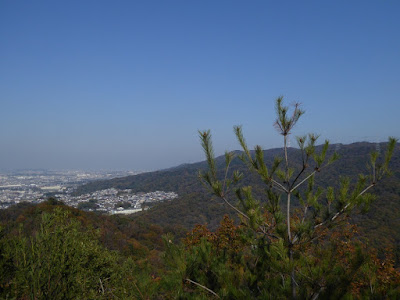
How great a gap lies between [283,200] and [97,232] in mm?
4728

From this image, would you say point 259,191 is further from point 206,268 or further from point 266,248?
point 206,268

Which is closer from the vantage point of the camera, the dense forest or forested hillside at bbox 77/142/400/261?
the dense forest

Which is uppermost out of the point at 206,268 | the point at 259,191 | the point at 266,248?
the point at 259,191

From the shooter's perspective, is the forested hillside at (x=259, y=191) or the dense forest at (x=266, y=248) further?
the forested hillside at (x=259, y=191)

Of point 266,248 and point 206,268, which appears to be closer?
point 266,248

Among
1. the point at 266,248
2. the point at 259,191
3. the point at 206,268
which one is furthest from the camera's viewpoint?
the point at 259,191

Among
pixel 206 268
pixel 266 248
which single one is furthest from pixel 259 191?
pixel 206 268

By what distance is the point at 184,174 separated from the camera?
87562 millimetres

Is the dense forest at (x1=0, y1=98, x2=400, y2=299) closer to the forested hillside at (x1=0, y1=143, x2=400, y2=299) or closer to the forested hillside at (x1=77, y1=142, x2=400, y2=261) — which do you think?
the forested hillside at (x1=0, y1=143, x2=400, y2=299)

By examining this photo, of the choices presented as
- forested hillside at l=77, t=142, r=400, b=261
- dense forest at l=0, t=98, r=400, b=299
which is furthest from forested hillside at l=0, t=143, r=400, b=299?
forested hillside at l=77, t=142, r=400, b=261

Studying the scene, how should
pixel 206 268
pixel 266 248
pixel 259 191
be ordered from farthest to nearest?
pixel 259 191, pixel 206 268, pixel 266 248

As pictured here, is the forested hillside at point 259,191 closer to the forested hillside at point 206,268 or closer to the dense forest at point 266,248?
the dense forest at point 266,248

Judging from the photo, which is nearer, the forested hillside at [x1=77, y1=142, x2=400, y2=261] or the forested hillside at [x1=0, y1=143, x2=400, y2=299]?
the forested hillside at [x1=0, y1=143, x2=400, y2=299]

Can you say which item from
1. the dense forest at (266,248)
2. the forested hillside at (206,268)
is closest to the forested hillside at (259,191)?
the dense forest at (266,248)
